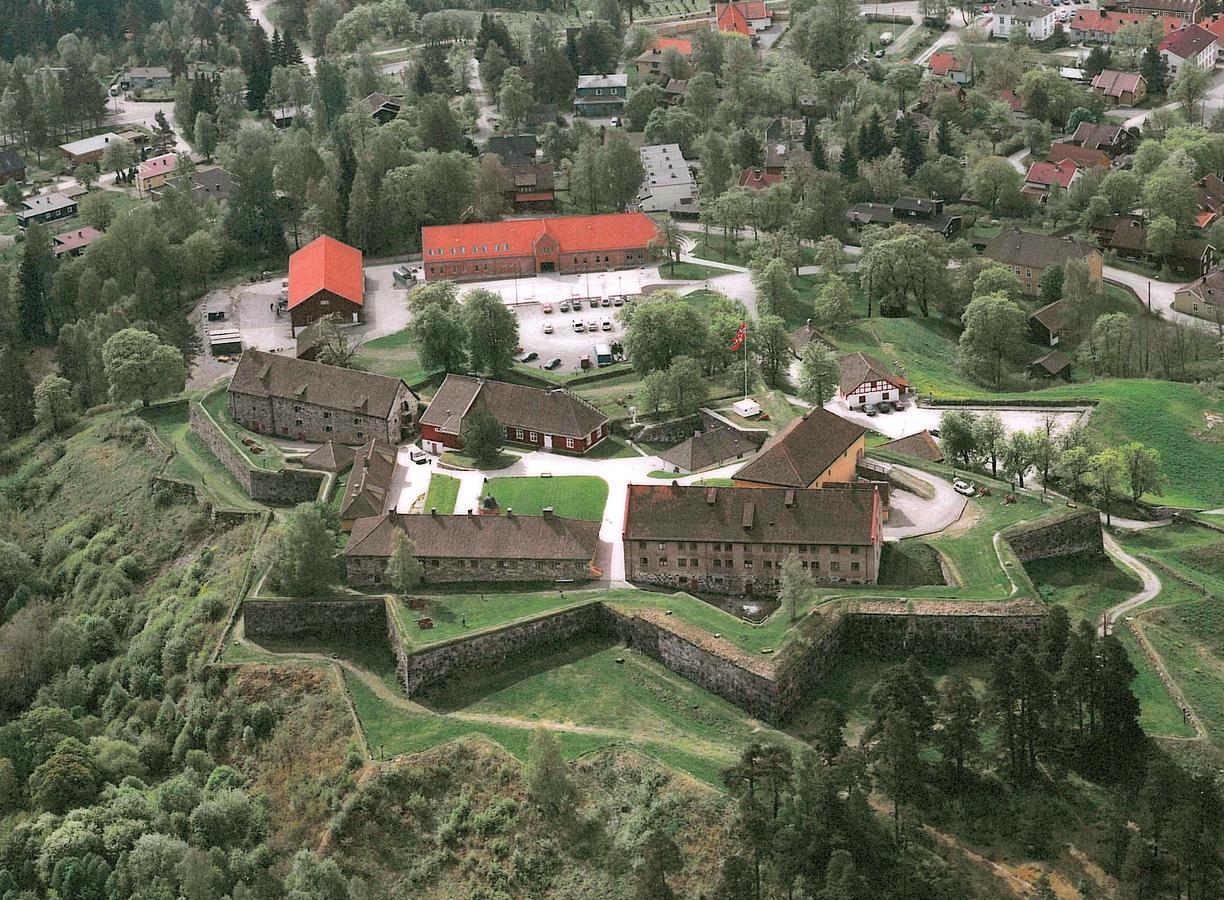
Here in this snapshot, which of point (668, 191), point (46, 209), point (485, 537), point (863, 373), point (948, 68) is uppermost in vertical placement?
point (485, 537)

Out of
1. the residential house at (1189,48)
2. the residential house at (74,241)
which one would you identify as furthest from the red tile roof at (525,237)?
the residential house at (1189,48)

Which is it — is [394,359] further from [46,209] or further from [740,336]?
[46,209]

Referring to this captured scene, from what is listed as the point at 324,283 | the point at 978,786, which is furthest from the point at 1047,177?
the point at 978,786

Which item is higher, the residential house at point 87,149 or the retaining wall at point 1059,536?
the retaining wall at point 1059,536

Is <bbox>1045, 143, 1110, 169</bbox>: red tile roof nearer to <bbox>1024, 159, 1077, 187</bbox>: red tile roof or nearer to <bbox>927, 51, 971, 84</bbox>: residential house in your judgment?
<bbox>1024, 159, 1077, 187</bbox>: red tile roof

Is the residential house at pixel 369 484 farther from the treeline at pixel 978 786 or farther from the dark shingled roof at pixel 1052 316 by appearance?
the dark shingled roof at pixel 1052 316

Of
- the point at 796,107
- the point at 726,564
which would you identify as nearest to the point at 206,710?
the point at 726,564

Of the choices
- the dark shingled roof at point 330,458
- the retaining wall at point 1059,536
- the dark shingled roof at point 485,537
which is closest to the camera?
the retaining wall at point 1059,536
